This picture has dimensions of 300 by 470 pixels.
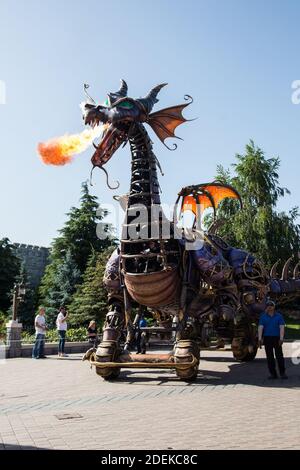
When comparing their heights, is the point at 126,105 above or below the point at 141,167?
above

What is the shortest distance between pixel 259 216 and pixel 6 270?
783 inches

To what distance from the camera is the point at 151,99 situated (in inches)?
418

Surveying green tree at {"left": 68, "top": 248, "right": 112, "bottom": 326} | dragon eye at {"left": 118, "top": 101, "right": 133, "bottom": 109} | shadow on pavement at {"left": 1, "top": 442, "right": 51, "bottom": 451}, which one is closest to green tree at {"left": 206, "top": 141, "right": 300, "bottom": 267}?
green tree at {"left": 68, "top": 248, "right": 112, "bottom": 326}

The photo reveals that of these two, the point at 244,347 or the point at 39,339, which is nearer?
the point at 244,347

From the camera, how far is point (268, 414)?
6141mm

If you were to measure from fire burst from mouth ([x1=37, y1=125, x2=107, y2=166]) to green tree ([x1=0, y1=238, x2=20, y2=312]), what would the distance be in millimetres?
27595

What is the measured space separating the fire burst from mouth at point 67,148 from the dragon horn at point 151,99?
1.02m

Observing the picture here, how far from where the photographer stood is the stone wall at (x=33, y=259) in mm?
42688

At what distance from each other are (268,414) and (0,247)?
119ft

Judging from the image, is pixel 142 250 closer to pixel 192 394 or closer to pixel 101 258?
pixel 192 394

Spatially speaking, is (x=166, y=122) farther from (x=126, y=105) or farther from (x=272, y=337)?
(x=272, y=337)

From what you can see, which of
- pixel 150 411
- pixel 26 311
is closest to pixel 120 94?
pixel 150 411

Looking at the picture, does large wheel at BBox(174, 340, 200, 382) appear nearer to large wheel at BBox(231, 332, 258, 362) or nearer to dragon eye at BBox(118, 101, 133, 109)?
large wheel at BBox(231, 332, 258, 362)

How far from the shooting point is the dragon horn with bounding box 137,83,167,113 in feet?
34.2
